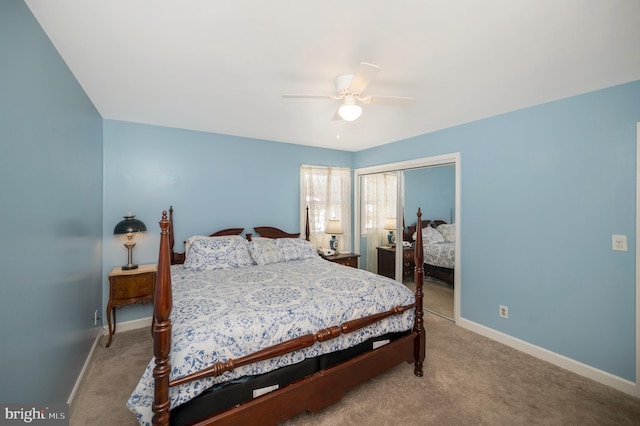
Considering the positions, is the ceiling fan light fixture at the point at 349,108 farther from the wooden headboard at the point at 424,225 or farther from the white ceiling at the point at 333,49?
the wooden headboard at the point at 424,225

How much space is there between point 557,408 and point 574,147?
218cm

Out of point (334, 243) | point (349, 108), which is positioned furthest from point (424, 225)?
point (349, 108)

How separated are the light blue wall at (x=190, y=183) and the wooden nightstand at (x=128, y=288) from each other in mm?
396

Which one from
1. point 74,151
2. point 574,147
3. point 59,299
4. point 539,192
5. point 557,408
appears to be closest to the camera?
point 59,299

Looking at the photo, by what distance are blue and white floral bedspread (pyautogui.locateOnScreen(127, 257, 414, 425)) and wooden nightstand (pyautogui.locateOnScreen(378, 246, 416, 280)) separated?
71.6 inches

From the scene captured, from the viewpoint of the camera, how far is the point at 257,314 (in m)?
1.78

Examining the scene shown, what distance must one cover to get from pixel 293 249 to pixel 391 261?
181cm

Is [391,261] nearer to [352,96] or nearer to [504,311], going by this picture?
[504,311]

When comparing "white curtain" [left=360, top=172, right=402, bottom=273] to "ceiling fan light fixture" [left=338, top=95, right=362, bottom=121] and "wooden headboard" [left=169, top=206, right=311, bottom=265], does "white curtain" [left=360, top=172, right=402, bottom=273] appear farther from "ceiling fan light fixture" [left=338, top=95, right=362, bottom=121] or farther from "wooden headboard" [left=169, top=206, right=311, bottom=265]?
"ceiling fan light fixture" [left=338, top=95, right=362, bottom=121]

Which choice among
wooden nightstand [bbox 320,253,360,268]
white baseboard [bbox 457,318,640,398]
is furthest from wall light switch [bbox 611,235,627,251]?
wooden nightstand [bbox 320,253,360,268]

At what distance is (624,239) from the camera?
2.20 m

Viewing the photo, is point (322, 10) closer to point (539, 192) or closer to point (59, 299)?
point (59, 299)

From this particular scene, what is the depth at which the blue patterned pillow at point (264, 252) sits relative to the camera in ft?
11.0

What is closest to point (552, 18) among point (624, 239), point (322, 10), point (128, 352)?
point (322, 10)
